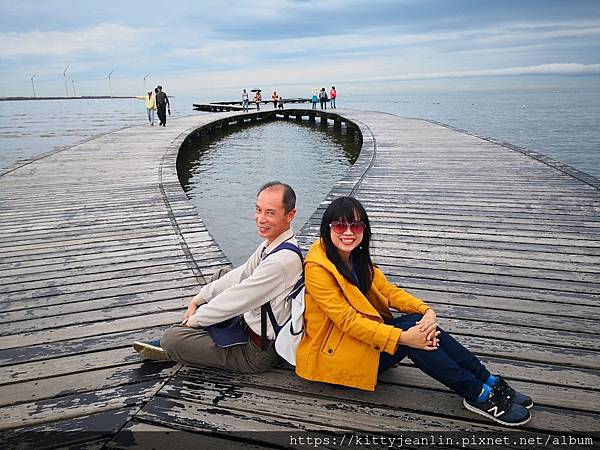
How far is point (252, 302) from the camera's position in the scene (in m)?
2.71

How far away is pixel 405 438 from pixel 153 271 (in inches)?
124

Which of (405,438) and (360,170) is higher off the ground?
(360,170)

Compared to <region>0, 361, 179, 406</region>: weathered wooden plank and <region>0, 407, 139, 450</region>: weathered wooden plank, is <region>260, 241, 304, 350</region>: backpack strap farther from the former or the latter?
<region>0, 407, 139, 450</region>: weathered wooden plank

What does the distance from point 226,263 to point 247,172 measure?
10.5 m

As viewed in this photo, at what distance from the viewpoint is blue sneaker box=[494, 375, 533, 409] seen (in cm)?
254

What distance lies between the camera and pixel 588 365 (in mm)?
3061

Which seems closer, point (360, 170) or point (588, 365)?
point (588, 365)

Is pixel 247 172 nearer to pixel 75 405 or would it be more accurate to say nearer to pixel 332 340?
pixel 75 405

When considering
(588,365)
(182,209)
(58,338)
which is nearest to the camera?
(588,365)

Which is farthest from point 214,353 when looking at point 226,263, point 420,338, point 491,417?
point 226,263

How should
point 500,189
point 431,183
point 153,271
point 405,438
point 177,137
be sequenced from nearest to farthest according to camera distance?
point 405,438
point 153,271
point 500,189
point 431,183
point 177,137

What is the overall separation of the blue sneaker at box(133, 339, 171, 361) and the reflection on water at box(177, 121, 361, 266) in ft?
14.5

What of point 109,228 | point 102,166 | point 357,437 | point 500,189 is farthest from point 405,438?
point 102,166

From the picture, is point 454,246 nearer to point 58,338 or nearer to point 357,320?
point 357,320
